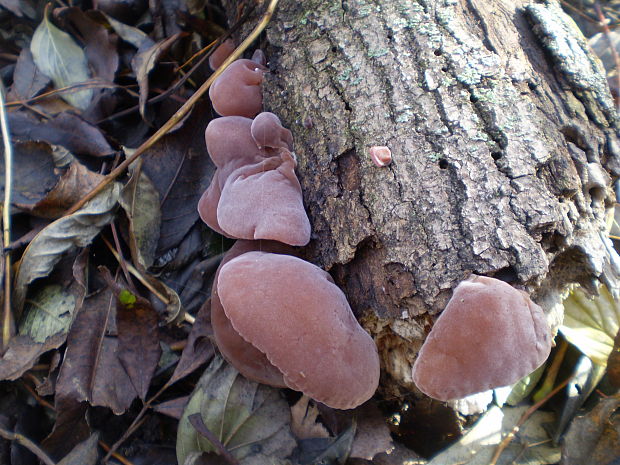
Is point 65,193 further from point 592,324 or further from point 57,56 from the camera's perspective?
point 592,324

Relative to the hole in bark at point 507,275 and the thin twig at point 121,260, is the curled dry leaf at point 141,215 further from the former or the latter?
the hole in bark at point 507,275

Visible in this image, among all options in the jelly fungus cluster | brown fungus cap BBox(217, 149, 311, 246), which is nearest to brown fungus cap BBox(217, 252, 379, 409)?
the jelly fungus cluster

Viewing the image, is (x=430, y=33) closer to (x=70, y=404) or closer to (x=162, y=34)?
(x=162, y=34)

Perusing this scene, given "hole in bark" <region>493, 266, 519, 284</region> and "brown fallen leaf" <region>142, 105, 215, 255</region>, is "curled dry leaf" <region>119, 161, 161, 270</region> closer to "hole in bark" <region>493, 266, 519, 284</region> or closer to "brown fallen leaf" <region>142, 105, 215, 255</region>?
"brown fallen leaf" <region>142, 105, 215, 255</region>

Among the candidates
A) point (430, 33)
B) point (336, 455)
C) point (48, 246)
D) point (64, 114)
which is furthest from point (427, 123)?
point (64, 114)

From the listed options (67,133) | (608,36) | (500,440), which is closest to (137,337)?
(67,133)

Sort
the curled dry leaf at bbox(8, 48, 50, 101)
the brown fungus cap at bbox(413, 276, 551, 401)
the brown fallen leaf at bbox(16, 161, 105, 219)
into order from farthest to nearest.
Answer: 1. the curled dry leaf at bbox(8, 48, 50, 101)
2. the brown fallen leaf at bbox(16, 161, 105, 219)
3. the brown fungus cap at bbox(413, 276, 551, 401)

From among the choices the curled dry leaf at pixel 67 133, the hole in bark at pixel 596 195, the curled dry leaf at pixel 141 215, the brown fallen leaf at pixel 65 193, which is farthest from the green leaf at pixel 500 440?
the curled dry leaf at pixel 67 133
